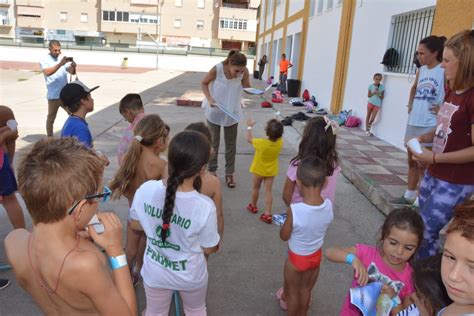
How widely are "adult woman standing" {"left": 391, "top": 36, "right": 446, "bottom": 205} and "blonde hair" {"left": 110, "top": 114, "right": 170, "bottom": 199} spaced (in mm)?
2804

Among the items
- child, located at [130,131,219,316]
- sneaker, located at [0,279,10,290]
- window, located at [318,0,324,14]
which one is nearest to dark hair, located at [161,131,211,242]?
child, located at [130,131,219,316]

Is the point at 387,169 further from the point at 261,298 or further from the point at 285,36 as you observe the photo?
the point at 285,36

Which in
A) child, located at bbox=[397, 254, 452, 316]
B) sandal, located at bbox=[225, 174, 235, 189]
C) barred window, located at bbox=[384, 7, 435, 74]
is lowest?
sandal, located at bbox=[225, 174, 235, 189]

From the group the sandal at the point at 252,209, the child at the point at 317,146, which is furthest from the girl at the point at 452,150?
the sandal at the point at 252,209

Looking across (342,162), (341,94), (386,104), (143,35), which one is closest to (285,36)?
(341,94)

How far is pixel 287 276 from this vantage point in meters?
2.47

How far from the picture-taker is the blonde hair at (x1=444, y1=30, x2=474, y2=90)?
7.33 feet

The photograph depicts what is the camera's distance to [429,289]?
138 centimetres

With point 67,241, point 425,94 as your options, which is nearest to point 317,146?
point 67,241

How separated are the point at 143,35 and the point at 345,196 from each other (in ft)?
193

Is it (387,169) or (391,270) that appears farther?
(387,169)

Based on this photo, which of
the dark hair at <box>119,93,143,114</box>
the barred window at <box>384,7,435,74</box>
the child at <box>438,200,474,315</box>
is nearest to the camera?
the child at <box>438,200,474,315</box>

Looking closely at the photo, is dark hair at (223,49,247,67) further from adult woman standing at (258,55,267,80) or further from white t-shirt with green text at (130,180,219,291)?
adult woman standing at (258,55,267,80)

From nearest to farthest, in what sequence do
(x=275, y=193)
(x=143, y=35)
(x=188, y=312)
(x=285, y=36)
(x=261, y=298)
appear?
(x=188, y=312), (x=261, y=298), (x=275, y=193), (x=285, y=36), (x=143, y=35)
